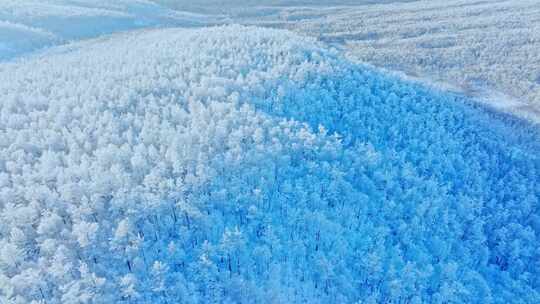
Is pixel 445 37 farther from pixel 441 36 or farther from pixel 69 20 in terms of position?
pixel 69 20

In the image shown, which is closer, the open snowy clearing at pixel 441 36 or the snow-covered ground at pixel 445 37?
the snow-covered ground at pixel 445 37

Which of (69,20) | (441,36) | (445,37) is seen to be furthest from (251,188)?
(69,20)

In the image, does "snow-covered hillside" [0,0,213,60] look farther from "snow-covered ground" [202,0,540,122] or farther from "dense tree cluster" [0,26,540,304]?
"dense tree cluster" [0,26,540,304]

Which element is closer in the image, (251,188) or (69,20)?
(251,188)

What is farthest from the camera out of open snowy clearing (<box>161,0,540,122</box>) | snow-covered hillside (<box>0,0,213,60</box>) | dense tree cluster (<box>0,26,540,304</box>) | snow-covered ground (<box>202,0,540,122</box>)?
snow-covered hillside (<box>0,0,213,60</box>)

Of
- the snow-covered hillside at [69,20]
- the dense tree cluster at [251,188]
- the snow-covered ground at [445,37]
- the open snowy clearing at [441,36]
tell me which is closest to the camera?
the dense tree cluster at [251,188]

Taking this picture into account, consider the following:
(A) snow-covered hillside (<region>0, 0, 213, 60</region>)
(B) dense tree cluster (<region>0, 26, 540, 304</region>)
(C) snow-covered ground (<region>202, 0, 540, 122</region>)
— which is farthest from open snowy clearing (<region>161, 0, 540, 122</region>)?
(B) dense tree cluster (<region>0, 26, 540, 304</region>)

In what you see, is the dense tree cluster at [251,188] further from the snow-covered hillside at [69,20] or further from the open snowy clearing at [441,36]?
the snow-covered hillside at [69,20]

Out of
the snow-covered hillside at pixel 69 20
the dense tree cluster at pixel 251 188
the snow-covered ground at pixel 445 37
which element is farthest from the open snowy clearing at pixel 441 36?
the dense tree cluster at pixel 251 188
